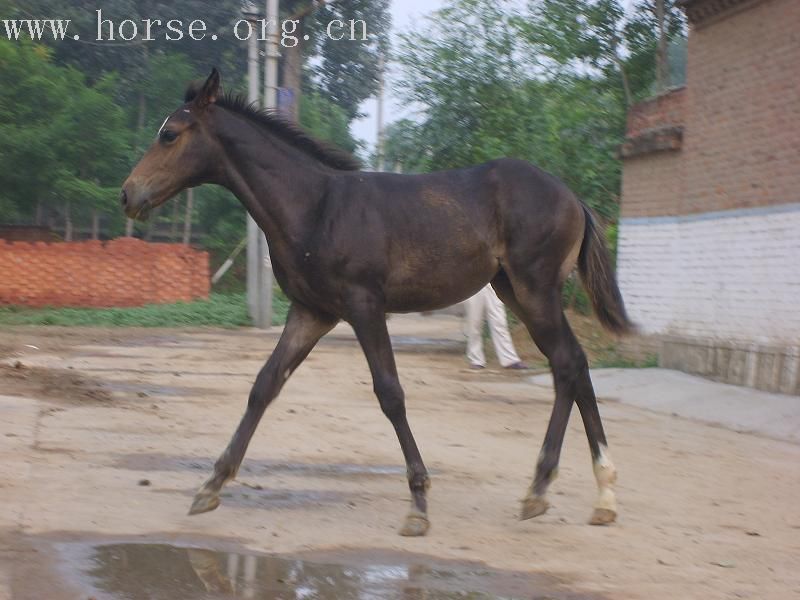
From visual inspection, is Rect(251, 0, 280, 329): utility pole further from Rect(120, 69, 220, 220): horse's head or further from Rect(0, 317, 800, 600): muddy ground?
Rect(120, 69, 220, 220): horse's head

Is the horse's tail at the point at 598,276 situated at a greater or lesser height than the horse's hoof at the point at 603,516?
greater

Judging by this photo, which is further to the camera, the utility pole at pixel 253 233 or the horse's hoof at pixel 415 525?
the utility pole at pixel 253 233

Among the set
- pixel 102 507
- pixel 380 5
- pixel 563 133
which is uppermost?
pixel 380 5

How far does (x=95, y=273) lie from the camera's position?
29562 millimetres

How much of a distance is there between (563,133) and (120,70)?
1117 inches

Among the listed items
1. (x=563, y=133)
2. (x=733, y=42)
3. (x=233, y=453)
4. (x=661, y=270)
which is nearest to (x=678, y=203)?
(x=661, y=270)

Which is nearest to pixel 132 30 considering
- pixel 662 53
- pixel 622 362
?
pixel 662 53

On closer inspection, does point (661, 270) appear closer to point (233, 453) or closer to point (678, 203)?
point (678, 203)

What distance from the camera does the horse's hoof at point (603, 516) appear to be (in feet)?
20.6

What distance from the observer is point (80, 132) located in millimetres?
35062

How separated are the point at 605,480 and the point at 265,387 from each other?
2.01 meters

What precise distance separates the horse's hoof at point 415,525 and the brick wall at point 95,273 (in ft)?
79.2

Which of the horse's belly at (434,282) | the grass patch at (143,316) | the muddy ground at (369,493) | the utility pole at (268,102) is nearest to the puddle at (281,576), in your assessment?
the muddy ground at (369,493)

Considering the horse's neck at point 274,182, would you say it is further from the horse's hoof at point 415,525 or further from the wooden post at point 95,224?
the wooden post at point 95,224
